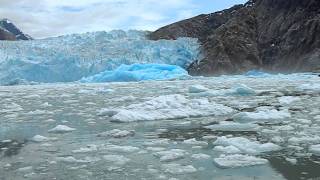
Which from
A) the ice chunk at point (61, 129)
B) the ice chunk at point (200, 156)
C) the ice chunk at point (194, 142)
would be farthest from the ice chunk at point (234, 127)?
the ice chunk at point (61, 129)

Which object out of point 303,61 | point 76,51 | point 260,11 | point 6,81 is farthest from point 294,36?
point 6,81

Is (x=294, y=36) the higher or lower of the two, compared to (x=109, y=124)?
higher

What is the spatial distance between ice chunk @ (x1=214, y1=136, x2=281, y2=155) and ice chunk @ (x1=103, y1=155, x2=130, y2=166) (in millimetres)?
1125

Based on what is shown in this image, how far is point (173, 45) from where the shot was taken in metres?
36.4

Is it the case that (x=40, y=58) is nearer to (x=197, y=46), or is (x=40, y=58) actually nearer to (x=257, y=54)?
(x=197, y=46)

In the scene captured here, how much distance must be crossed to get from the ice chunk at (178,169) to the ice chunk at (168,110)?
3.13 metres

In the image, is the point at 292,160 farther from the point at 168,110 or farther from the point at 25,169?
the point at 168,110

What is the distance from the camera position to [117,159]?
470cm

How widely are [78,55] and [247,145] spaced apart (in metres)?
28.1

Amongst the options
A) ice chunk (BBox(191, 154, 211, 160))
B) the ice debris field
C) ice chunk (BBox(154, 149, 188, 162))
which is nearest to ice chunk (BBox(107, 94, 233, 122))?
the ice debris field

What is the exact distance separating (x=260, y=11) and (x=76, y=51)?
17.0m

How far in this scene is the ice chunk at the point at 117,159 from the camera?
454cm

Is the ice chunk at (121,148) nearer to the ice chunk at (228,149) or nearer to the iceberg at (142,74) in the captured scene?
the ice chunk at (228,149)

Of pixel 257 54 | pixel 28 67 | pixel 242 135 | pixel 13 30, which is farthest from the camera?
pixel 13 30
